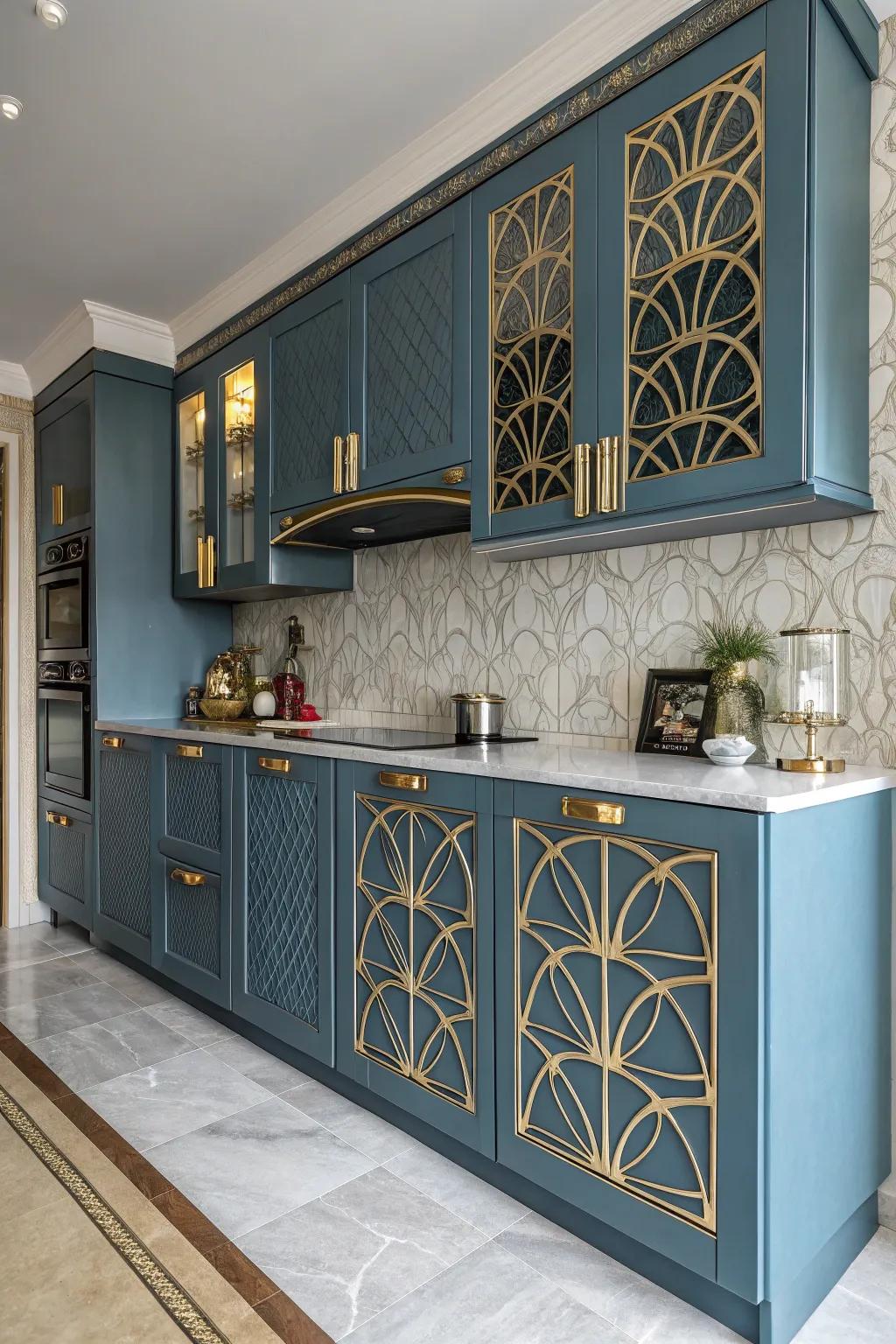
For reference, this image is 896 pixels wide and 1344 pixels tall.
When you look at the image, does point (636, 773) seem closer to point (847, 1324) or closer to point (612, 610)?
point (612, 610)

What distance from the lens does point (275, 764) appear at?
8.00ft

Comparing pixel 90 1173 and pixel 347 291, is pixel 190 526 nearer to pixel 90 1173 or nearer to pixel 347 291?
pixel 347 291

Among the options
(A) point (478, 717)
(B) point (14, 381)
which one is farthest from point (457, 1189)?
(B) point (14, 381)

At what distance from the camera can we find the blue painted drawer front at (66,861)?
3586 millimetres

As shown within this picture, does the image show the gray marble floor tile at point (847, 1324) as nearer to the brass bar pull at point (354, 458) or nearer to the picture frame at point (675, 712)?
the picture frame at point (675, 712)

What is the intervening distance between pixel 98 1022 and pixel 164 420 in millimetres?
2352

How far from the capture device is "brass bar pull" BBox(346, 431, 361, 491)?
252cm

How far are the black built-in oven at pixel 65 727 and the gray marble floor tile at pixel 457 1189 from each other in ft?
7.22

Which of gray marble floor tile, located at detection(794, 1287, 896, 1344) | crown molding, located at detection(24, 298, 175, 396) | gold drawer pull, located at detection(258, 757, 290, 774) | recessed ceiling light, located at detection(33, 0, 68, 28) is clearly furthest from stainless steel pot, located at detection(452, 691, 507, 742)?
crown molding, located at detection(24, 298, 175, 396)

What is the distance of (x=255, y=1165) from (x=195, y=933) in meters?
1.01

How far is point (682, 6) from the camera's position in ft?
5.63

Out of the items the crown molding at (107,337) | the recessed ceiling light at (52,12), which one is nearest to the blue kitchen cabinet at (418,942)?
the recessed ceiling light at (52,12)

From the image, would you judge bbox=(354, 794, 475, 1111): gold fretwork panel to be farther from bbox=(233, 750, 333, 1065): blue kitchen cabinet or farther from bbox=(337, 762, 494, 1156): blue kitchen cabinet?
bbox=(233, 750, 333, 1065): blue kitchen cabinet

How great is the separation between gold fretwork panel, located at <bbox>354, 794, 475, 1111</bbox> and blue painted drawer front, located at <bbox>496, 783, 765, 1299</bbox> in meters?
0.12
